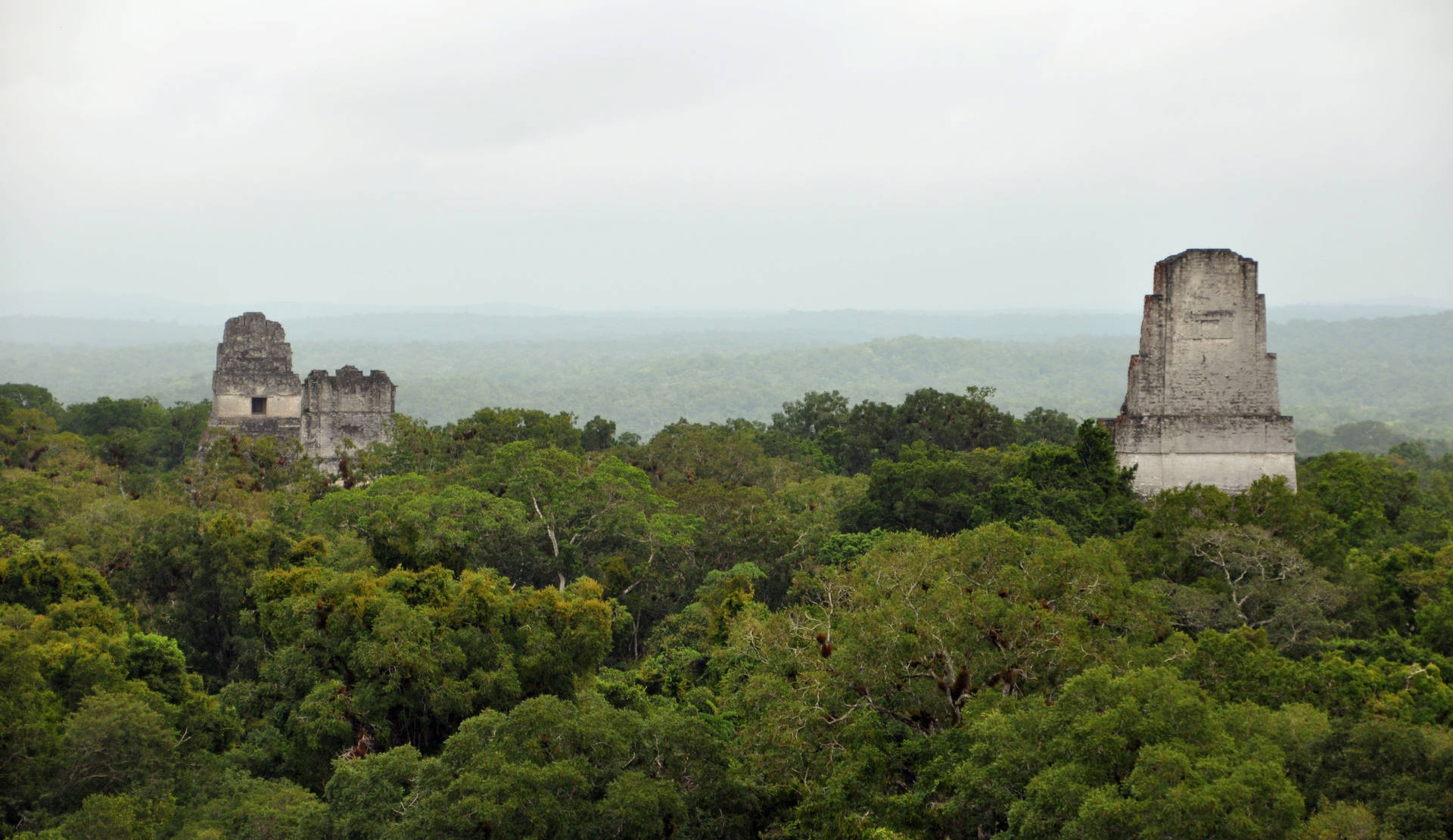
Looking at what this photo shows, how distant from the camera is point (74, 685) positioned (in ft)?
58.0

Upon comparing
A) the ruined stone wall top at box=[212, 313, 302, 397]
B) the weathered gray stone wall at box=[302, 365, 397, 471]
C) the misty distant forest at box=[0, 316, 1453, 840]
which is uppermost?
the ruined stone wall top at box=[212, 313, 302, 397]

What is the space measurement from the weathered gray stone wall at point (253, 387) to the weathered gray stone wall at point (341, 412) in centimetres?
57

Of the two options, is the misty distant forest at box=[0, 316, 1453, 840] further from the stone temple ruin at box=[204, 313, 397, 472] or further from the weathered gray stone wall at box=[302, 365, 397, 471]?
the stone temple ruin at box=[204, 313, 397, 472]

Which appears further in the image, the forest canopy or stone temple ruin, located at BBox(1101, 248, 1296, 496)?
stone temple ruin, located at BBox(1101, 248, 1296, 496)

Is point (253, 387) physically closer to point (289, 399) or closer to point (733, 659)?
point (289, 399)

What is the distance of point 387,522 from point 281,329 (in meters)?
18.0

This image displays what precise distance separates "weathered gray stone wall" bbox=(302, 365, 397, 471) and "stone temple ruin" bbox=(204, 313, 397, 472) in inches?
0.8

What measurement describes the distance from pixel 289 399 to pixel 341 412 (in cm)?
167

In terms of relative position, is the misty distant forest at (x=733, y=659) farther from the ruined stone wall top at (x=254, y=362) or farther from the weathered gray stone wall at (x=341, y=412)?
the ruined stone wall top at (x=254, y=362)

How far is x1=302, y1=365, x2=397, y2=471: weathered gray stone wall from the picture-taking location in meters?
36.3

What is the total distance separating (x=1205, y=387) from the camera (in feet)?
83.1

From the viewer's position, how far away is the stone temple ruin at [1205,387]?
2495 centimetres

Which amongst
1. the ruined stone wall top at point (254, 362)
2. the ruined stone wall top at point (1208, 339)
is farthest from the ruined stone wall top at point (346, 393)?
the ruined stone wall top at point (1208, 339)

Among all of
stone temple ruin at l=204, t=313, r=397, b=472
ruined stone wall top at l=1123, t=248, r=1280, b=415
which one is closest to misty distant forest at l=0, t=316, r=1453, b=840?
ruined stone wall top at l=1123, t=248, r=1280, b=415
